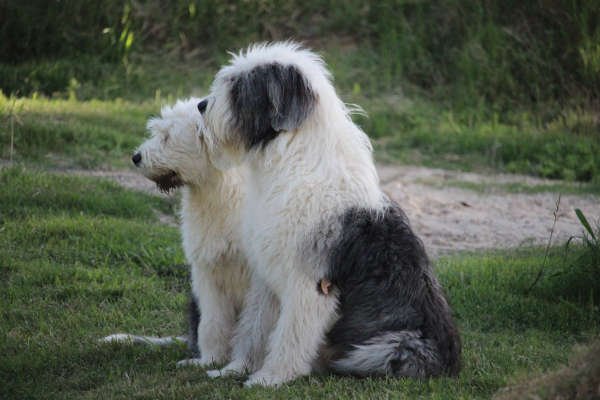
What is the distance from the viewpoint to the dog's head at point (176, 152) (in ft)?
→ 17.2

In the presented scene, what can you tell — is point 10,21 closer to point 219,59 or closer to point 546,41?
point 219,59

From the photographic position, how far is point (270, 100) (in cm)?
477

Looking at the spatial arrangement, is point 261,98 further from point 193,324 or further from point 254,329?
point 193,324

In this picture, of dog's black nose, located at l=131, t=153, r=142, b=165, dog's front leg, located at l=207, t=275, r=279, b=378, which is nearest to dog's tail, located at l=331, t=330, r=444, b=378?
dog's front leg, located at l=207, t=275, r=279, b=378

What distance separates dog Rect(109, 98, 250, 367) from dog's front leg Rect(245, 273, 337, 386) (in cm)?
56

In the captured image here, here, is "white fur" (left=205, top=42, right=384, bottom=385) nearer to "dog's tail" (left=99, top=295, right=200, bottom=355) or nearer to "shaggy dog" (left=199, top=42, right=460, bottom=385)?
"shaggy dog" (left=199, top=42, right=460, bottom=385)

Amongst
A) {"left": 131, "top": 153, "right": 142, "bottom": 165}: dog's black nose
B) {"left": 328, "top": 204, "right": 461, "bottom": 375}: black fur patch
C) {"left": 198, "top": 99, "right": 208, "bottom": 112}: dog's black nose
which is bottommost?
{"left": 328, "top": 204, "right": 461, "bottom": 375}: black fur patch

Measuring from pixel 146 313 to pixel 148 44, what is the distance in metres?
7.96

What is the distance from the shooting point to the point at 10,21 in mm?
12570

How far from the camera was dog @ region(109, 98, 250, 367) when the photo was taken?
523 cm

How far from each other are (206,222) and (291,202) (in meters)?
0.73

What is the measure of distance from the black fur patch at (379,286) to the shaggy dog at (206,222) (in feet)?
2.49

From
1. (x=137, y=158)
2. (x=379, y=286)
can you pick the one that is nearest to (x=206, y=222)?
(x=137, y=158)

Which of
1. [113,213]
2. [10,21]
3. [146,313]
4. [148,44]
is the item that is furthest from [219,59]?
[146,313]
